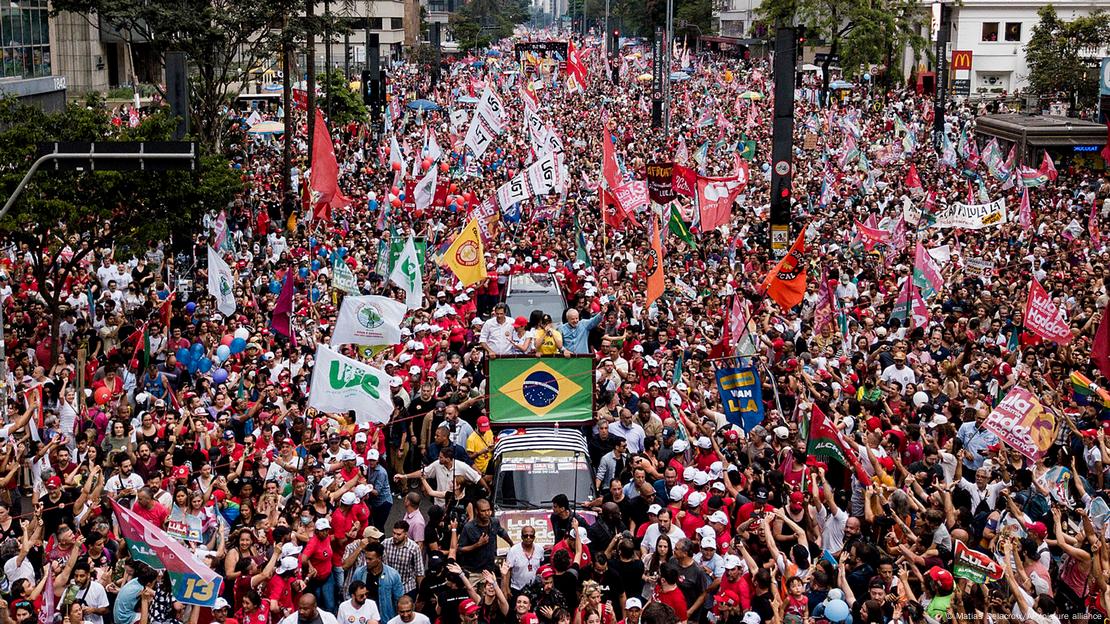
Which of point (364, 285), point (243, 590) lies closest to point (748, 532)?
point (243, 590)

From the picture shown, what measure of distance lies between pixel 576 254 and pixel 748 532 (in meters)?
14.5

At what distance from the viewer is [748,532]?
10266 mm

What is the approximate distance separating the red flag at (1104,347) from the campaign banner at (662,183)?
11731mm

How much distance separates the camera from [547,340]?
53.2 ft

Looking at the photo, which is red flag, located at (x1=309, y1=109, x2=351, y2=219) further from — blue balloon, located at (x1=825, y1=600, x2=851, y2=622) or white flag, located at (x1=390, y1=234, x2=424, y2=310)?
blue balloon, located at (x1=825, y1=600, x2=851, y2=622)

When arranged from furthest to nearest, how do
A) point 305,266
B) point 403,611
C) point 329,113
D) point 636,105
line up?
point 636,105
point 329,113
point 305,266
point 403,611

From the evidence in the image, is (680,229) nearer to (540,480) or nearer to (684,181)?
(684,181)

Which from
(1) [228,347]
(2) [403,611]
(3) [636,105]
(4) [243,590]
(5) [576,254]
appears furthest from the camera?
(3) [636,105]

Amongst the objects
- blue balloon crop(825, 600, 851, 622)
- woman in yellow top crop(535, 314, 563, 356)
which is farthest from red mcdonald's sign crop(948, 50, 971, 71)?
blue balloon crop(825, 600, 851, 622)

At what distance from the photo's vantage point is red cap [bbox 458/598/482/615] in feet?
31.0

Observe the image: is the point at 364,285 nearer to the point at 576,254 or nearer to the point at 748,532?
the point at 576,254

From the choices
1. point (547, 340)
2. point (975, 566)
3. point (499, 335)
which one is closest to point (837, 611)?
point (975, 566)

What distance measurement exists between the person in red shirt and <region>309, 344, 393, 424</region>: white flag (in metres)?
2.59

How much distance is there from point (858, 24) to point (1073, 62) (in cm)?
1284
